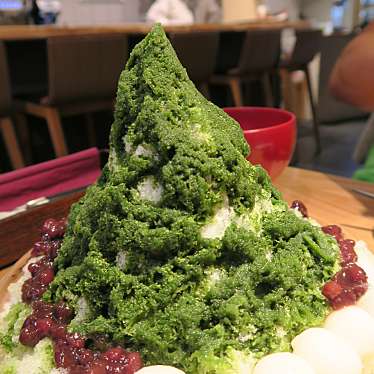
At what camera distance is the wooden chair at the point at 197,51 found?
11.3 ft

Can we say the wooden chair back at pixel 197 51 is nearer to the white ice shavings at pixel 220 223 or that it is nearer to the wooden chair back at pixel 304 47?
the wooden chair back at pixel 304 47

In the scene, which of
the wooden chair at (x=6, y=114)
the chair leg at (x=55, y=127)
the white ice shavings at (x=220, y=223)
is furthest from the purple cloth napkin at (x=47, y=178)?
the chair leg at (x=55, y=127)

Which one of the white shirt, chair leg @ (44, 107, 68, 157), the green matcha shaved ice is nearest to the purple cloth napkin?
the green matcha shaved ice

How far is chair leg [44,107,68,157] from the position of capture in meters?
3.03

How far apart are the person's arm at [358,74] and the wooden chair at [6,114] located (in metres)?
1.78

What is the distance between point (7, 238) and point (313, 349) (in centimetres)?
64

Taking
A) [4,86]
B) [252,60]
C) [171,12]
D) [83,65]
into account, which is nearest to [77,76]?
[83,65]

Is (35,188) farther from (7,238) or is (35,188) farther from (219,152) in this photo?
(219,152)

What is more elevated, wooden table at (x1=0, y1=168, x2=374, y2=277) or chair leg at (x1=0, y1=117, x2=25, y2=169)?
wooden table at (x1=0, y1=168, x2=374, y2=277)

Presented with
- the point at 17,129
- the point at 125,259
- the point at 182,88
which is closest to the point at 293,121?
the point at 182,88

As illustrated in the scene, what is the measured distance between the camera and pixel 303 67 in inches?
201

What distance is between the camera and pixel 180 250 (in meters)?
0.57

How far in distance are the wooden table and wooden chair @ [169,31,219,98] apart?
2.22 meters

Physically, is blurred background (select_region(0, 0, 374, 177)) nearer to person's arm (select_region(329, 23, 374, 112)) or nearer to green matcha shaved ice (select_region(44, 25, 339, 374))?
person's arm (select_region(329, 23, 374, 112))
